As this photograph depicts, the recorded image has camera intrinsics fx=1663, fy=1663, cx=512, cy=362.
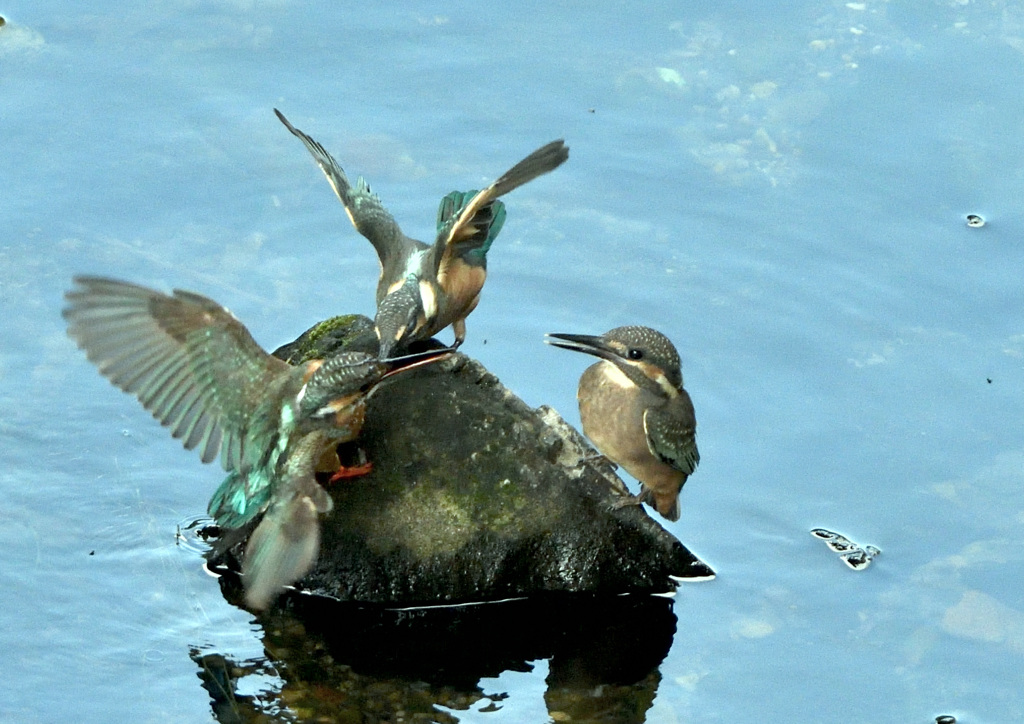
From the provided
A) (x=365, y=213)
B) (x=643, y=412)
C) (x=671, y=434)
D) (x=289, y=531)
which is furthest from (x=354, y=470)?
(x=365, y=213)

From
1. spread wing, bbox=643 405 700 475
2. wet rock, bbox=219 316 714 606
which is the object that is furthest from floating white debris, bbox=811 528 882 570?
spread wing, bbox=643 405 700 475

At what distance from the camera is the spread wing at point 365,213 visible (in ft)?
30.8

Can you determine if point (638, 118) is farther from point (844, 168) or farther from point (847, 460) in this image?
point (847, 460)

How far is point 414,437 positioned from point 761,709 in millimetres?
2081

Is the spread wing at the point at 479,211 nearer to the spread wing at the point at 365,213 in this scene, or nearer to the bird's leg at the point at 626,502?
the spread wing at the point at 365,213

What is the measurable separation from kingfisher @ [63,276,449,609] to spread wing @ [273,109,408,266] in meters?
1.54

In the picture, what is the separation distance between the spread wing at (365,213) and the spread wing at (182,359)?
5.11ft

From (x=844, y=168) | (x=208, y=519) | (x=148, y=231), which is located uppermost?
(x=844, y=168)

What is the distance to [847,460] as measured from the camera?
9109 mm

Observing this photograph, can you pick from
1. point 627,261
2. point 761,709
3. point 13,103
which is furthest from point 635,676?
point 13,103

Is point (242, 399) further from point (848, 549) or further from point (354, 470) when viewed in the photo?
point (848, 549)

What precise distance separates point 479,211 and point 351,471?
196 centimetres

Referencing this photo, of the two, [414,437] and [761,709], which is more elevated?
[414,437]

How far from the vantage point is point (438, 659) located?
758 cm
